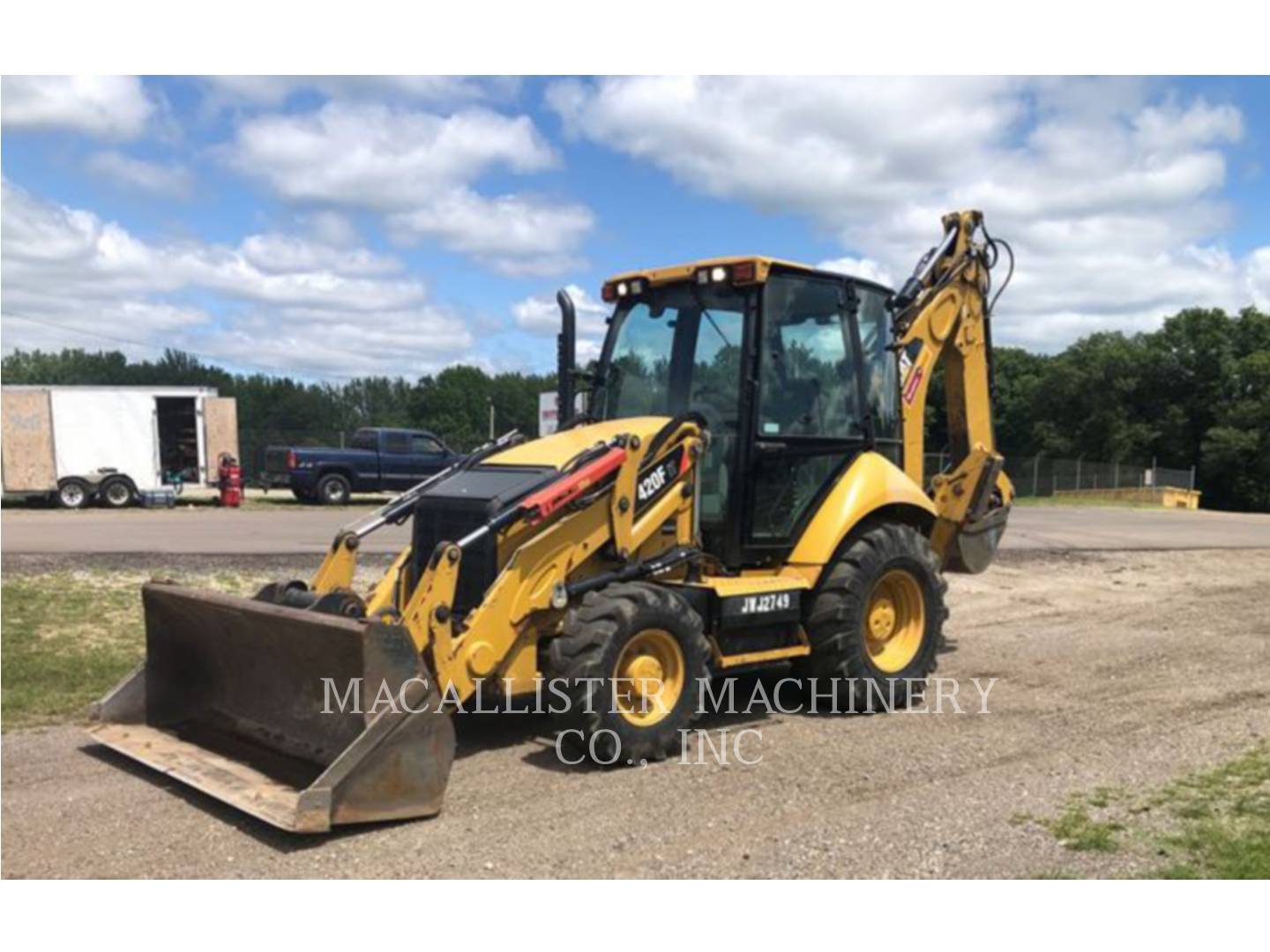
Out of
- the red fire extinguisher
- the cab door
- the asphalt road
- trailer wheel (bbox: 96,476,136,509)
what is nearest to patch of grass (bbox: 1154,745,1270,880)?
the cab door

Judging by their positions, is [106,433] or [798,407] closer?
[798,407]

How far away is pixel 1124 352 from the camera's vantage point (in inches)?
2334

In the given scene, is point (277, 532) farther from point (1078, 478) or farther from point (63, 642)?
point (1078, 478)

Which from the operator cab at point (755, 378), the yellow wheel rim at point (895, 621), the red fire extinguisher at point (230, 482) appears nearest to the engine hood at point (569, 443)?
the operator cab at point (755, 378)

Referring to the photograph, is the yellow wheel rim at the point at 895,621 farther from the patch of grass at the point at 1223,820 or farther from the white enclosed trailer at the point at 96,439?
the white enclosed trailer at the point at 96,439

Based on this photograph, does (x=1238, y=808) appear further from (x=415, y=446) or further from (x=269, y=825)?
(x=415, y=446)

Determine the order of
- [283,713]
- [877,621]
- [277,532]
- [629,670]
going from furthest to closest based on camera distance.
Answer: [277,532] → [877,621] → [629,670] → [283,713]

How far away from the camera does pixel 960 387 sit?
941cm

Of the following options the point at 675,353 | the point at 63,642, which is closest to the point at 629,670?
the point at 675,353

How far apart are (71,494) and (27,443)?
4.69 feet

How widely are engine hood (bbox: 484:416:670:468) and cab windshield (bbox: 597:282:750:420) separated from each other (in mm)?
248

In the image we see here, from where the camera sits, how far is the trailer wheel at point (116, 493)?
25.4 m

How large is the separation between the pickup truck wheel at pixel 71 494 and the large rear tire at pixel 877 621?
2216 centimetres

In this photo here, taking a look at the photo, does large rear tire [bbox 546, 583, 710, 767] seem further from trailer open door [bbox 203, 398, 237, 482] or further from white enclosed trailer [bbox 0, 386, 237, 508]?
trailer open door [bbox 203, 398, 237, 482]
